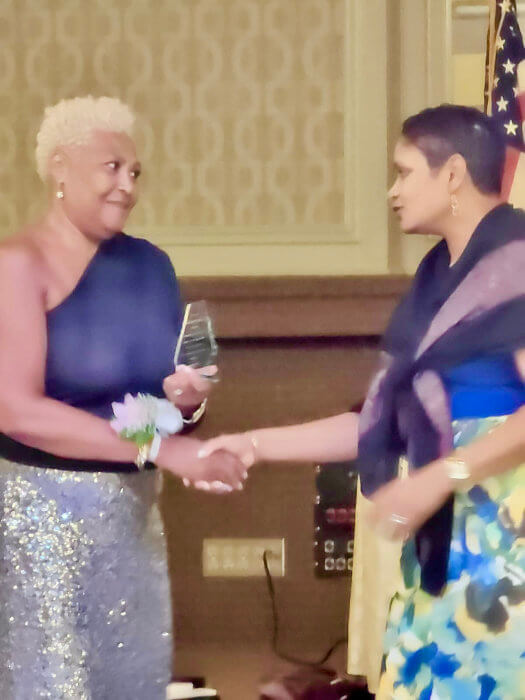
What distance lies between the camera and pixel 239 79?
5.96 feet

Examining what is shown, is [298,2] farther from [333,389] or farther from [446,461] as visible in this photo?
[446,461]

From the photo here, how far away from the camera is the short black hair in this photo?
3.08 ft

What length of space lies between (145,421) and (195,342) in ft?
0.42

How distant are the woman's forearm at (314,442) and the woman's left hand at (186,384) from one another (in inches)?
5.3

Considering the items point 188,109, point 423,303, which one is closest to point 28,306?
point 423,303

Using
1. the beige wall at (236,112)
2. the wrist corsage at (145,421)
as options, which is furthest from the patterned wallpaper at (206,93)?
the wrist corsage at (145,421)

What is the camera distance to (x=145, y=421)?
105 centimetres

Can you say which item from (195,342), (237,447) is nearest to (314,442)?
(237,447)

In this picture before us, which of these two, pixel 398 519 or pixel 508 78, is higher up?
pixel 508 78

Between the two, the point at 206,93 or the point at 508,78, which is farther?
the point at 206,93

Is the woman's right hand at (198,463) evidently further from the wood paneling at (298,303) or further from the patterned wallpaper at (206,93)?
the patterned wallpaper at (206,93)

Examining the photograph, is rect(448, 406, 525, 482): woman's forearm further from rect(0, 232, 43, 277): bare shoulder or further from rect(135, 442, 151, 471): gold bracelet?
rect(0, 232, 43, 277): bare shoulder

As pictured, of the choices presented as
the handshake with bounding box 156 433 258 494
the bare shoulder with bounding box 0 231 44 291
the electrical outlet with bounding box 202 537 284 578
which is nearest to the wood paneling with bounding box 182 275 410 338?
the electrical outlet with bounding box 202 537 284 578

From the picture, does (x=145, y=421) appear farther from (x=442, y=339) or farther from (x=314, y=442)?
(x=442, y=339)
